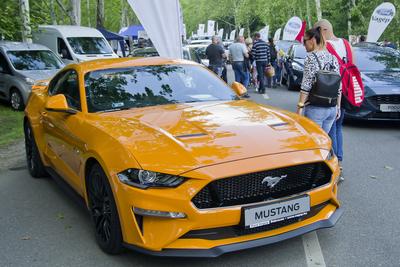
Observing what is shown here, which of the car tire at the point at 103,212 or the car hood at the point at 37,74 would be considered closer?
the car tire at the point at 103,212

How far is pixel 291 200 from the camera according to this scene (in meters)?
3.56

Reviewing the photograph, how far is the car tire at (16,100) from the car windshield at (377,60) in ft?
27.0

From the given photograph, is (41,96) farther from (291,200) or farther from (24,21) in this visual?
(24,21)

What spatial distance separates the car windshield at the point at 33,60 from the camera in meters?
13.6

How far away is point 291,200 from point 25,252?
7.29 ft

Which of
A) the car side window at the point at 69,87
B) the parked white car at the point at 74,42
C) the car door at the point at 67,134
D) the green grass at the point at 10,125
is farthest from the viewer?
the parked white car at the point at 74,42

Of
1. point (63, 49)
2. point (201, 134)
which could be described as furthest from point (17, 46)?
point (201, 134)

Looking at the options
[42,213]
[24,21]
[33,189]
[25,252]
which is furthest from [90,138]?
[24,21]

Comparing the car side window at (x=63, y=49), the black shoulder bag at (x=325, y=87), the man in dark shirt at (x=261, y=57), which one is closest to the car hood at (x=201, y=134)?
the black shoulder bag at (x=325, y=87)

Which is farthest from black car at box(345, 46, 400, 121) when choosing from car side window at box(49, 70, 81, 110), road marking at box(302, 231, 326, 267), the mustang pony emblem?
the mustang pony emblem

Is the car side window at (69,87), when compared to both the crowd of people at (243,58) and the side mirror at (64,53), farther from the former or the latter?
the side mirror at (64,53)

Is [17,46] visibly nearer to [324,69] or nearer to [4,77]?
[4,77]

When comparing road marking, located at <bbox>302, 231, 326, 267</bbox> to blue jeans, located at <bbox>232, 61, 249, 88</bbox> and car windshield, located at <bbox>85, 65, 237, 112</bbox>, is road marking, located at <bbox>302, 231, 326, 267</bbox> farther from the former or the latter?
blue jeans, located at <bbox>232, 61, 249, 88</bbox>

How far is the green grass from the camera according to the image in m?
9.25
